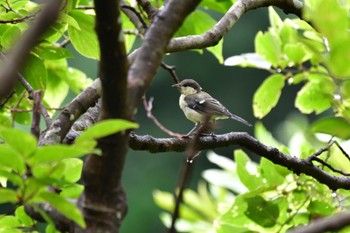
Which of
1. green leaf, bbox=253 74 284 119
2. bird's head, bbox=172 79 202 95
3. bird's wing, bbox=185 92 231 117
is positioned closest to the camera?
green leaf, bbox=253 74 284 119

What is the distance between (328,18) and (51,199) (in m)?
0.51

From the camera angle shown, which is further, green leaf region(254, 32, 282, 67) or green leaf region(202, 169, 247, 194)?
green leaf region(202, 169, 247, 194)

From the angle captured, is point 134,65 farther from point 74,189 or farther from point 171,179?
point 171,179

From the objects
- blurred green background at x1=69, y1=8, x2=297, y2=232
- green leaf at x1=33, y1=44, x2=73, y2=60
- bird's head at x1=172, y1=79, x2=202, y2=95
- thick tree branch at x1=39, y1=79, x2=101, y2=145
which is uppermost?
thick tree branch at x1=39, y1=79, x2=101, y2=145

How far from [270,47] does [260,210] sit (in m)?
0.85

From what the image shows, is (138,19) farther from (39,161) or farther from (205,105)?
(205,105)

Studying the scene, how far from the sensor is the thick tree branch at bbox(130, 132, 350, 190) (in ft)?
6.61

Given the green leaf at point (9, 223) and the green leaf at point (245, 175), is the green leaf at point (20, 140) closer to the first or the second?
the green leaf at point (9, 223)

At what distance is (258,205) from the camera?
215cm

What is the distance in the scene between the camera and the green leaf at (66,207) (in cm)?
108

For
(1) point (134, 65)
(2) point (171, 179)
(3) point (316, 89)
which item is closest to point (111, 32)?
(1) point (134, 65)

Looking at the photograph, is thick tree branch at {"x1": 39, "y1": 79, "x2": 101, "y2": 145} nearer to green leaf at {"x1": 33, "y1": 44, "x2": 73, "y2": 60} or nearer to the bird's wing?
green leaf at {"x1": 33, "y1": 44, "x2": 73, "y2": 60}

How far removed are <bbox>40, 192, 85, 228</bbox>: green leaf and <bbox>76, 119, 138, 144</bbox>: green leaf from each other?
0.10m

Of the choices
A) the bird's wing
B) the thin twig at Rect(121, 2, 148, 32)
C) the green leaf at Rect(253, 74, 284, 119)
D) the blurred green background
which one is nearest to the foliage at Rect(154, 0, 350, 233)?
the green leaf at Rect(253, 74, 284, 119)
